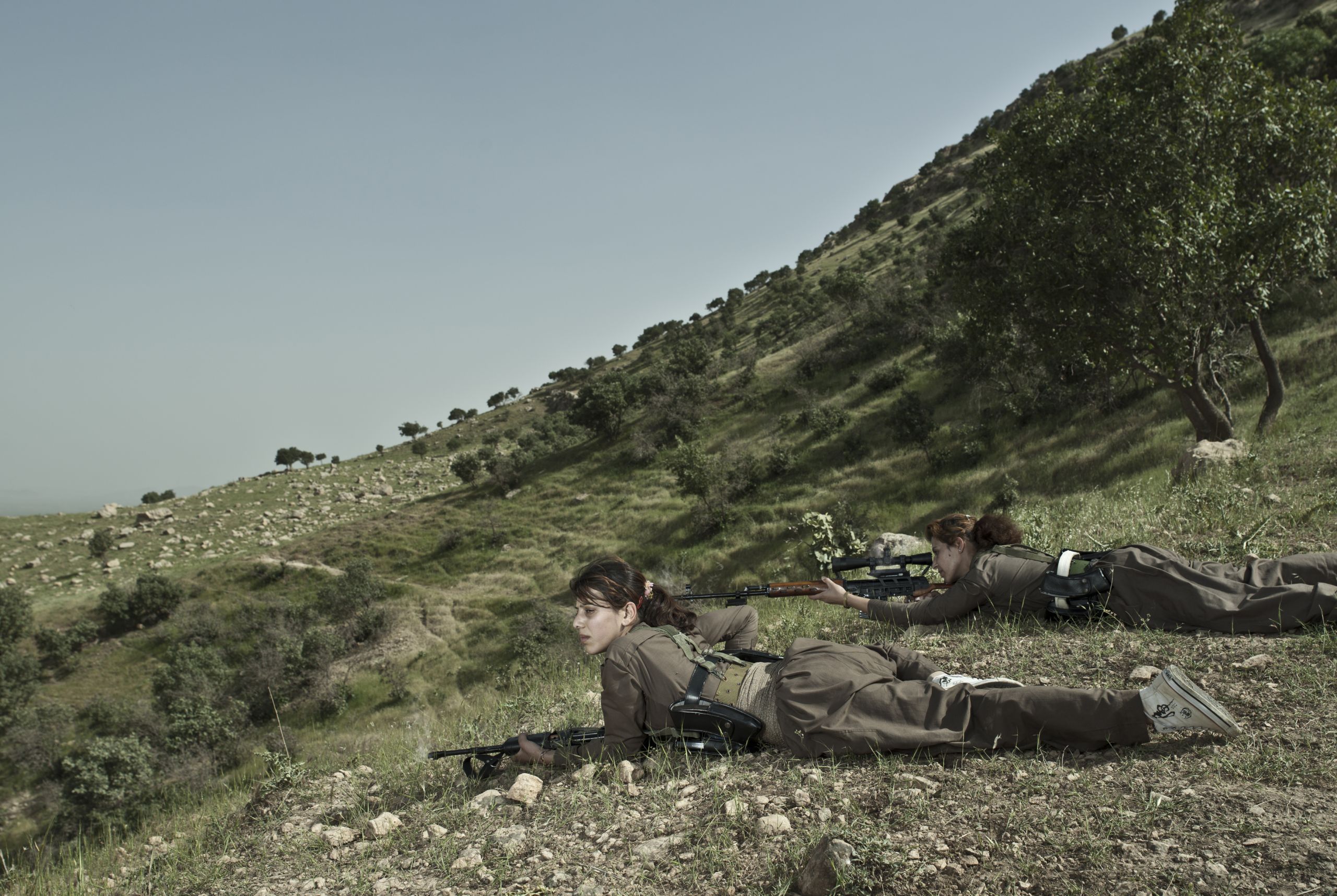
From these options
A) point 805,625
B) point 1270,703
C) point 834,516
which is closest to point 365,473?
point 834,516

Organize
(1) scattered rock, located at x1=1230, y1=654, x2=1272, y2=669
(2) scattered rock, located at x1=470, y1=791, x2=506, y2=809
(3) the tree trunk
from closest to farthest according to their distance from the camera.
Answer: (1) scattered rock, located at x1=1230, y1=654, x2=1272, y2=669 → (2) scattered rock, located at x1=470, y1=791, x2=506, y2=809 → (3) the tree trunk

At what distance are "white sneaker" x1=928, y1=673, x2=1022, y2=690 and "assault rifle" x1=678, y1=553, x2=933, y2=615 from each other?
1.94 metres

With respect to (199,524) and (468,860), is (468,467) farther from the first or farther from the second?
(468,860)

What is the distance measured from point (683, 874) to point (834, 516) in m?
21.7

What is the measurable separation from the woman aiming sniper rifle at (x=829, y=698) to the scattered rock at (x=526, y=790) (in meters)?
0.23

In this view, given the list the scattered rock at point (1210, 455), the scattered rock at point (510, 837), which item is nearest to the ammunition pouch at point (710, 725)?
the scattered rock at point (510, 837)

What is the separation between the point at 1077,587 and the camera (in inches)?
187

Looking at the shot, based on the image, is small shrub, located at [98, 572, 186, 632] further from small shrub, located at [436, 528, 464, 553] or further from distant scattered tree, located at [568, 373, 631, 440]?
distant scattered tree, located at [568, 373, 631, 440]

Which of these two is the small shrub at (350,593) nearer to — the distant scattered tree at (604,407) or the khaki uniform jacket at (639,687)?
the distant scattered tree at (604,407)

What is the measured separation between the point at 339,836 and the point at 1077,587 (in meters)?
4.84

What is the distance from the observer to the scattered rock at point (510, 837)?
3289 mm

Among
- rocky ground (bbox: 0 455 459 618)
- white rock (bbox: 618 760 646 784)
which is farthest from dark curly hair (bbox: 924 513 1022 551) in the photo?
rocky ground (bbox: 0 455 459 618)

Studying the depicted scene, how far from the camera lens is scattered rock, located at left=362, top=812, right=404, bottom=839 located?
3760 mm

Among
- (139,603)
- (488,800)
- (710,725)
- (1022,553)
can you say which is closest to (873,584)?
(1022,553)
